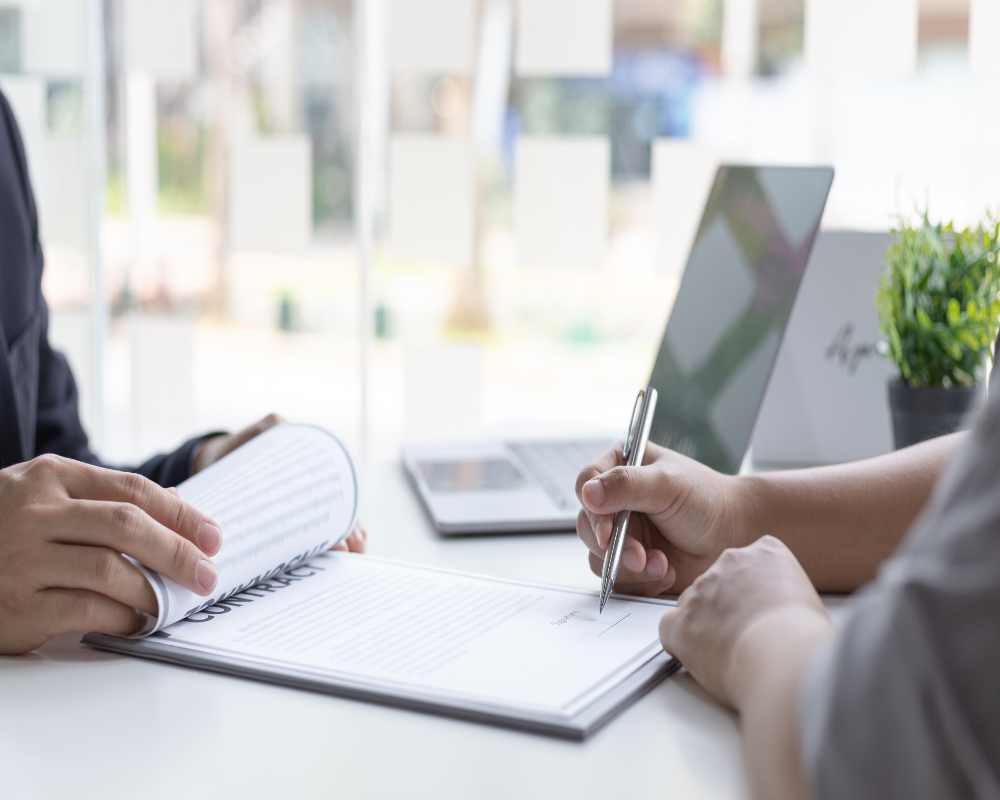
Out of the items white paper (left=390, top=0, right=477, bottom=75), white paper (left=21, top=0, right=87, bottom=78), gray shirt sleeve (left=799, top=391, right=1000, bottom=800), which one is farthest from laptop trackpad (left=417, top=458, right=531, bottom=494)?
white paper (left=21, top=0, right=87, bottom=78)

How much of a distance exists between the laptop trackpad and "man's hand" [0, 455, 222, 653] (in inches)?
16.7

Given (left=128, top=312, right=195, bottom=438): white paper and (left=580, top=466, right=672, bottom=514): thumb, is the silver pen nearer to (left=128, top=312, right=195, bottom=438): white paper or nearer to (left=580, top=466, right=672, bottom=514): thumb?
(left=580, top=466, right=672, bottom=514): thumb

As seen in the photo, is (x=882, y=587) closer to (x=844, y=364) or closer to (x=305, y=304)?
(x=844, y=364)

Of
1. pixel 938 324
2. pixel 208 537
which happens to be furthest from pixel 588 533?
pixel 938 324

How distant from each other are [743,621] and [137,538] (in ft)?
1.18

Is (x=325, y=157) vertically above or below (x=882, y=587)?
above

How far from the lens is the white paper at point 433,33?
2.34 meters

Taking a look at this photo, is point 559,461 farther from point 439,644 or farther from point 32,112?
point 32,112

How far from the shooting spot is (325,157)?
4.74m

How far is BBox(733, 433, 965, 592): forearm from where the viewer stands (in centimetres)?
73

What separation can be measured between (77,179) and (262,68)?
2276mm

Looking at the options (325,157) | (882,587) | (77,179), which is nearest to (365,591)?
(882,587)

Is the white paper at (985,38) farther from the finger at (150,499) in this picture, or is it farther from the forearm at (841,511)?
the finger at (150,499)

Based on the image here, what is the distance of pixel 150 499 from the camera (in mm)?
607
